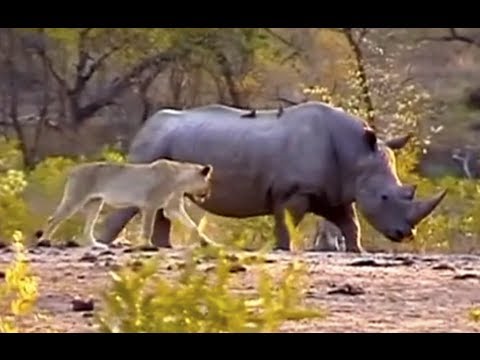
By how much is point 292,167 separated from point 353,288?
528cm

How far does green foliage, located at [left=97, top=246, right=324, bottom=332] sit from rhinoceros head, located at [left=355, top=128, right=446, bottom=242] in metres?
7.52

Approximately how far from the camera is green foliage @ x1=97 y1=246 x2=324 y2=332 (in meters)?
2.63

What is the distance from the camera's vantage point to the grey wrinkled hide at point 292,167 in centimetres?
1041

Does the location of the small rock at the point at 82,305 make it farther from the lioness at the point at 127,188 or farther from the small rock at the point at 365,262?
the lioness at the point at 127,188

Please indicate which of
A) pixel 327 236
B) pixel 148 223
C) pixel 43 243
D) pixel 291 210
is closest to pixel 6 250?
pixel 43 243

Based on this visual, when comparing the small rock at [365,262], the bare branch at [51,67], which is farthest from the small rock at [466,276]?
the bare branch at [51,67]

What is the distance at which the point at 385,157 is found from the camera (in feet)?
34.5

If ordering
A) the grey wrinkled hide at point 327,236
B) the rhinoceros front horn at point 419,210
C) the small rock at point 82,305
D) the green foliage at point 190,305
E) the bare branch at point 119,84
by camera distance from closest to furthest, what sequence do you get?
1. the green foliage at point 190,305
2. the small rock at point 82,305
3. the rhinoceros front horn at point 419,210
4. the grey wrinkled hide at point 327,236
5. the bare branch at point 119,84

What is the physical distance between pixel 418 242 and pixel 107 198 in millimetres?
3375

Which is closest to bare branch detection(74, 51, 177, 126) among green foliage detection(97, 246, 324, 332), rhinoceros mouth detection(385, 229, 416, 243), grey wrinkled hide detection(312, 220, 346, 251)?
grey wrinkled hide detection(312, 220, 346, 251)

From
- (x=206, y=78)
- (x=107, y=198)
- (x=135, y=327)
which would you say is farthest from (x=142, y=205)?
(x=206, y=78)

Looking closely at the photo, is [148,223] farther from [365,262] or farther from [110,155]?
[110,155]

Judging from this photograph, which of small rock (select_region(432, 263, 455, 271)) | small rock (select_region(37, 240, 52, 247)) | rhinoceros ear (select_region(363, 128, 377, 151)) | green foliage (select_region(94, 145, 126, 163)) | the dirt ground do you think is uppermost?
rhinoceros ear (select_region(363, 128, 377, 151))

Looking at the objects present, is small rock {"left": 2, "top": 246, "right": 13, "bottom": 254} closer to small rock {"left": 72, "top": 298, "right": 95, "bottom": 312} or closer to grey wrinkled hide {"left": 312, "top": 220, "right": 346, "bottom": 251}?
small rock {"left": 72, "top": 298, "right": 95, "bottom": 312}
